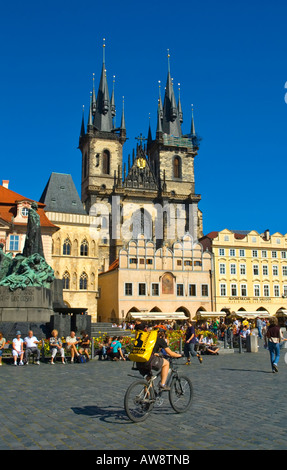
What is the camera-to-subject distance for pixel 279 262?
5412 cm

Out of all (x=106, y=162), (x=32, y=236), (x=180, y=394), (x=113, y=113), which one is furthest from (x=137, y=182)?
(x=180, y=394)

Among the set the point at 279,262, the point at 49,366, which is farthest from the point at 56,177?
the point at 49,366

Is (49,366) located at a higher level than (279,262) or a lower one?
lower

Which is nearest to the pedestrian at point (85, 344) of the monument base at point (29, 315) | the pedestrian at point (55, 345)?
the monument base at point (29, 315)

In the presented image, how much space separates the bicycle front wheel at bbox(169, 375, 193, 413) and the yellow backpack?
727 millimetres

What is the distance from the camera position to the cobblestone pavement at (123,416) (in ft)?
17.0

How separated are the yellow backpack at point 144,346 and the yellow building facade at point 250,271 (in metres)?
44.9

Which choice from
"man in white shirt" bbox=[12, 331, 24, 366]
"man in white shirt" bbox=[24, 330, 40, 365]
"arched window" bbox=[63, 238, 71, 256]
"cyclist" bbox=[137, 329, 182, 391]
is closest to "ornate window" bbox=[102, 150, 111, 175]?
"arched window" bbox=[63, 238, 71, 256]

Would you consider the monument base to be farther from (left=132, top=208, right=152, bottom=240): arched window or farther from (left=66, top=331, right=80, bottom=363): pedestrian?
(left=132, top=208, right=152, bottom=240): arched window

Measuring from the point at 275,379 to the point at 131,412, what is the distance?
5960 millimetres

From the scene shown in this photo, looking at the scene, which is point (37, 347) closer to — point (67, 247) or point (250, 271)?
point (67, 247)

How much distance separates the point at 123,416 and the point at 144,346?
1.03 metres
